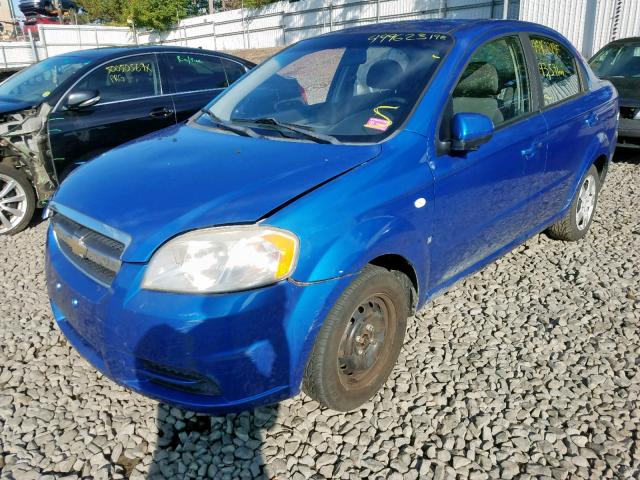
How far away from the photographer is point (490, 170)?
304 cm

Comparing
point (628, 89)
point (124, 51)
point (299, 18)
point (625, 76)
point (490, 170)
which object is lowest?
point (628, 89)

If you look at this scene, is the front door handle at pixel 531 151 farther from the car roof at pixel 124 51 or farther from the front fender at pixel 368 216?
the car roof at pixel 124 51

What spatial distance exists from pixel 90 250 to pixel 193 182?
54 cm

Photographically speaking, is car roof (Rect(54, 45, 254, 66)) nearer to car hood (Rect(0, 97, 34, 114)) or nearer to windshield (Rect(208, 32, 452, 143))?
car hood (Rect(0, 97, 34, 114))

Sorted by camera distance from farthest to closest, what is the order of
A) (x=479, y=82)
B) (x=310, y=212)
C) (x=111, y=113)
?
(x=111, y=113) → (x=479, y=82) → (x=310, y=212)

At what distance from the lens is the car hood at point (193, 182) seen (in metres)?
2.13

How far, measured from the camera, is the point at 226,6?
158 ft

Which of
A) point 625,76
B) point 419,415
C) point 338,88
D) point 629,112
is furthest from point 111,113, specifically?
point 625,76

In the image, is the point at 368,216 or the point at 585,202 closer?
the point at 368,216

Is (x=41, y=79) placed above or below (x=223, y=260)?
above

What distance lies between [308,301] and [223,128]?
4.78 feet

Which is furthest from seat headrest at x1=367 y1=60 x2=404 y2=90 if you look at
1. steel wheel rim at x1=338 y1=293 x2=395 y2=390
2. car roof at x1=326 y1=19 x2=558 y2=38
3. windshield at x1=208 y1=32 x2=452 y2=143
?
steel wheel rim at x1=338 y1=293 x2=395 y2=390

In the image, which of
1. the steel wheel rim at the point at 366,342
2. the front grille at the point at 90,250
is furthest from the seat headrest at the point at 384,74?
the front grille at the point at 90,250

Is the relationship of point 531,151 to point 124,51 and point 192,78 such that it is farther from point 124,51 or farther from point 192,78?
point 124,51
